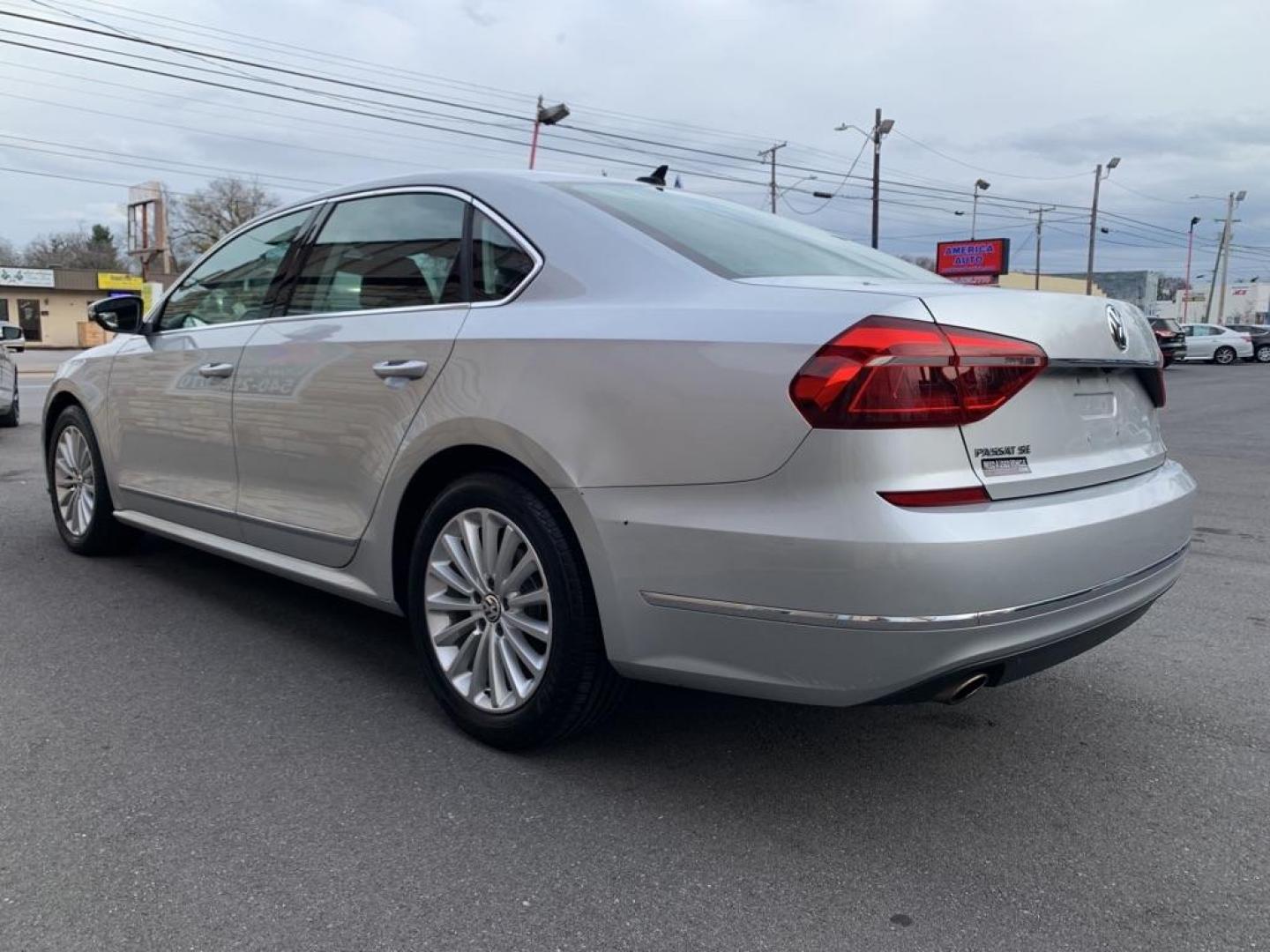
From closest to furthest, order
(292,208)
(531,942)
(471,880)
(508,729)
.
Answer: (531,942), (471,880), (508,729), (292,208)

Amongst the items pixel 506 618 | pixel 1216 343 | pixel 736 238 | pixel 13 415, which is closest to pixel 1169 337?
pixel 1216 343

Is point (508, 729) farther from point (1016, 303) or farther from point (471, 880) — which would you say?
point (1016, 303)

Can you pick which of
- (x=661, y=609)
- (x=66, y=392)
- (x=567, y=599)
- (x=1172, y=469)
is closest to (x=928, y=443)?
(x=661, y=609)

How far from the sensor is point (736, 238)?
10.2 ft

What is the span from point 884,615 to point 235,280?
319 cm

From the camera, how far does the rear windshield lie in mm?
2854

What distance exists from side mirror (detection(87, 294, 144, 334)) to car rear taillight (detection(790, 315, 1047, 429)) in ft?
11.8

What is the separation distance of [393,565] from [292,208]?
163 cm

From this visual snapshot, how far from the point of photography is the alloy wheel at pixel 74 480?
16.7 feet

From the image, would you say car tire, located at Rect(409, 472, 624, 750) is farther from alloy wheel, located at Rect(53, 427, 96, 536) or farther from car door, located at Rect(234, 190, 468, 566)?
alloy wheel, located at Rect(53, 427, 96, 536)

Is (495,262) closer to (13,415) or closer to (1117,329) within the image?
(1117,329)

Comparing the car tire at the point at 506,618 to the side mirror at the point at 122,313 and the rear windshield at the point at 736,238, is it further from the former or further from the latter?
the side mirror at the point at 122,313

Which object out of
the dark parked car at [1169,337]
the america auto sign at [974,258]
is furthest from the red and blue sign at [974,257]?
the dark parked car at [1169,337]

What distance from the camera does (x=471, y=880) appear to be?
2344mm
